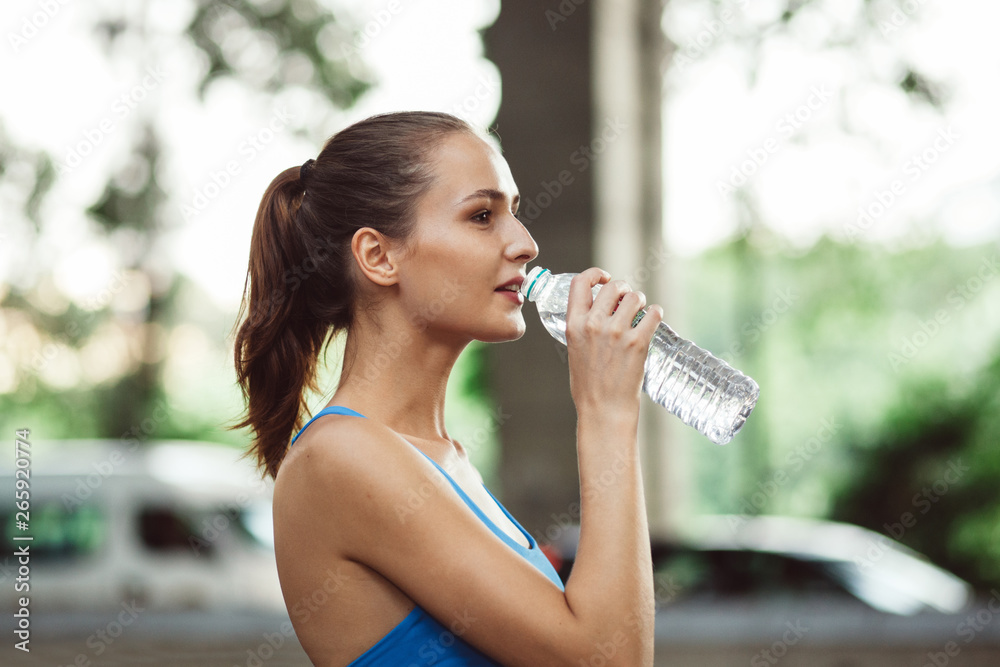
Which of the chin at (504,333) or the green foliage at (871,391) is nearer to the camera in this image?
the chin at (504,333)

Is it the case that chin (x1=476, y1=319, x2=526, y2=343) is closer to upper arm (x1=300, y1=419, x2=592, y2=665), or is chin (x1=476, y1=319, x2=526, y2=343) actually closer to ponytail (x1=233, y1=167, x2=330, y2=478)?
upper arm (x1=300, y1=419, x2=592, y2=665)

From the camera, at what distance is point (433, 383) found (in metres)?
1.59

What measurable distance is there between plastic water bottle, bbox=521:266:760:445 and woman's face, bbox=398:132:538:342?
0.17 m

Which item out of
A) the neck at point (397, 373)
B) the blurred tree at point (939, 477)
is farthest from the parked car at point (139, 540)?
the blurred tree at point (939, 477)

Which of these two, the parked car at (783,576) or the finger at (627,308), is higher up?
the finger at (627,308)

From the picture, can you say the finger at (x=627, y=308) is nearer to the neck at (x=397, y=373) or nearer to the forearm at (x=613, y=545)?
the forearm at (x=613, y=545)

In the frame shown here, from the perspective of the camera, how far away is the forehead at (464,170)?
→ 4.94ft

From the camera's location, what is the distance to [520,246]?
4.87 feet

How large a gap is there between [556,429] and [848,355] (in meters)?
6.86

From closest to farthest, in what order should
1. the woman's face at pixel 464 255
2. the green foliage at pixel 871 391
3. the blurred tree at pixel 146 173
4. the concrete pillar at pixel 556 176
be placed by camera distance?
the woman's face at pixel 464 255 → the concrete pillar at pixel 556 176 → the blurred tree at pixel 146 173 → the green foliage at pixel 871 391

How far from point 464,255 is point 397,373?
8.8 inches

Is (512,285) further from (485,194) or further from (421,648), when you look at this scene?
(421,648)

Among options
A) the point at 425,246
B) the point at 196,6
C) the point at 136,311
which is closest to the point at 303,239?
the point at 425,246

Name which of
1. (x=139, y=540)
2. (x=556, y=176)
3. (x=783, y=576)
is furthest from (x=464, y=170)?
(x=139, y=540)
